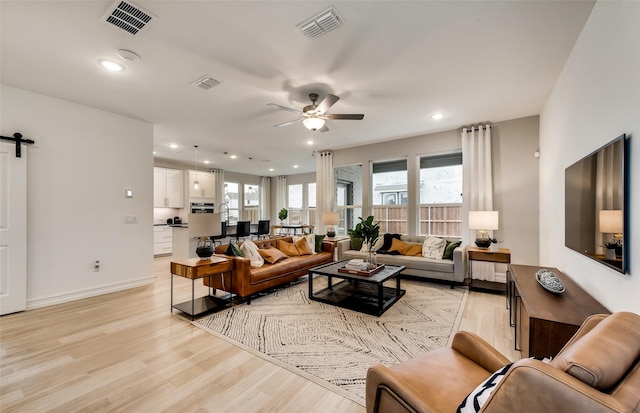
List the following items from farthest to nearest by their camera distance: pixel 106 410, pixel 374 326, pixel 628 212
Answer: pixel 374 326 → pixel 106 410 → pixel 628 212

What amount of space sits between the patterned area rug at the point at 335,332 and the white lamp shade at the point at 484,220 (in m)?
1.13

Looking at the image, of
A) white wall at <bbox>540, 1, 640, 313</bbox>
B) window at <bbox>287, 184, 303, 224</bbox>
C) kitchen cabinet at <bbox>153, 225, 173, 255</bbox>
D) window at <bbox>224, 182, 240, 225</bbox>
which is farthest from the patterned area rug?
window at <bbox>287, 184, 303, 224</bbox>

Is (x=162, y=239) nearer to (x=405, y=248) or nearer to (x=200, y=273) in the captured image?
(x=200, y=273)

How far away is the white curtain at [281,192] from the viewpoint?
1080 centimetres

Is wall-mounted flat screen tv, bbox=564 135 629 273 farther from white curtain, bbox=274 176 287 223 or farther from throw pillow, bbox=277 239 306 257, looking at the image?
white curtain, bbox=274 176 287 223

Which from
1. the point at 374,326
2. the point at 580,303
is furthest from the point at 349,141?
the point at 580,303

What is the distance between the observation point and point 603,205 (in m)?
1.77

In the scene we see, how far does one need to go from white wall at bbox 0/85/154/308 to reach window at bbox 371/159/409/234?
4429mm

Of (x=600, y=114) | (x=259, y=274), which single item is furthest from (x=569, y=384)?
(x=259, y=274)

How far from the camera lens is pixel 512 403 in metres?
0.77

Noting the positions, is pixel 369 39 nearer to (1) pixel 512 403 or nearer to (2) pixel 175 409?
(1) pixel 512 403

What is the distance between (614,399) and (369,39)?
262cm

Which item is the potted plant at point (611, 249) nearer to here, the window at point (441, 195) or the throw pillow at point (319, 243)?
the window at point (441, 195)

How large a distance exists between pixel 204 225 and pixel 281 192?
24.8 ft
